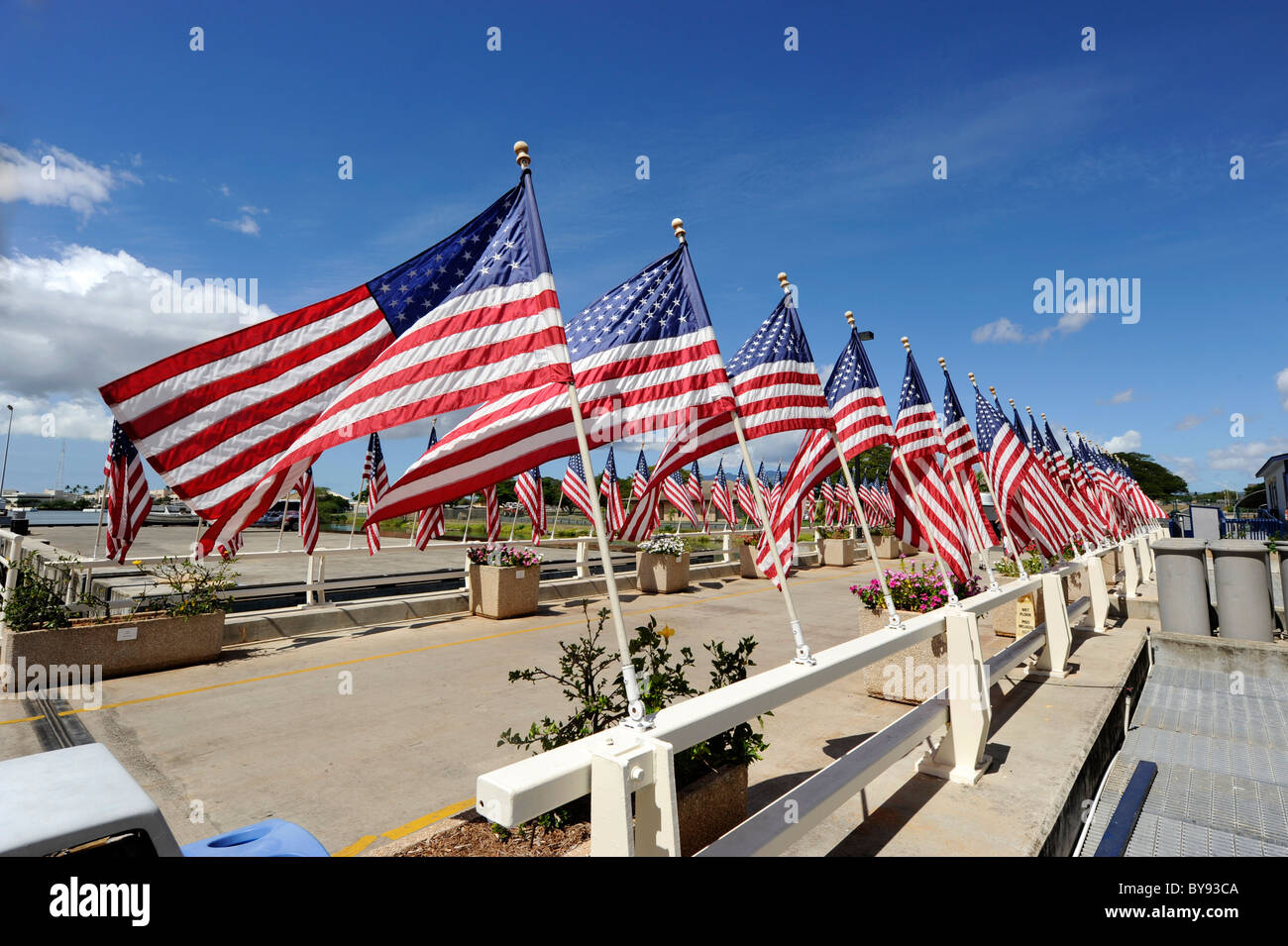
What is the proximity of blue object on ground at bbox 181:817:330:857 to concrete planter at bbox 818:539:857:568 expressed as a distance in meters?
21.3

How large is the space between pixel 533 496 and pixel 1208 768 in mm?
13302

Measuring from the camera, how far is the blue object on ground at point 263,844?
2.81 m

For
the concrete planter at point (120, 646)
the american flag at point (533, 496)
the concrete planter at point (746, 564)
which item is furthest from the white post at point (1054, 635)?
the american flag at point (533, 496)

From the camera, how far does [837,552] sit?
22734 millimetres

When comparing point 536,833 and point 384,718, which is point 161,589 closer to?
point 384,718

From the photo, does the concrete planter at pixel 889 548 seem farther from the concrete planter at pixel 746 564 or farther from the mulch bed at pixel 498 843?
the mulch bed at pixel 498 843

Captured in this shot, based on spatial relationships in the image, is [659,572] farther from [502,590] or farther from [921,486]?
[921,486]

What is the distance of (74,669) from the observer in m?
7.50

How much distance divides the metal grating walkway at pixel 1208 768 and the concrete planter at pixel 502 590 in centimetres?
900

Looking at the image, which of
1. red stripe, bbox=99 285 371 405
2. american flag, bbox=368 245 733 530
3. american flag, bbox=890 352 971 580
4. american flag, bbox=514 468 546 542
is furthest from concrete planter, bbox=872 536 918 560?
red stripe, bbox=99 285 371 405

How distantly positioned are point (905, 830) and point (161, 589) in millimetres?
18551

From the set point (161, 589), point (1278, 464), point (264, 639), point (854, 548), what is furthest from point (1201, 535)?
point (1278, 464)

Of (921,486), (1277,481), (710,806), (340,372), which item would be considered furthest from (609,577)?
(1277,481)

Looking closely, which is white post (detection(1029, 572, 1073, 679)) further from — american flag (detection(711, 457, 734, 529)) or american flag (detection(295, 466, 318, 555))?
american flag (detection(711, 457, 734, 529))
